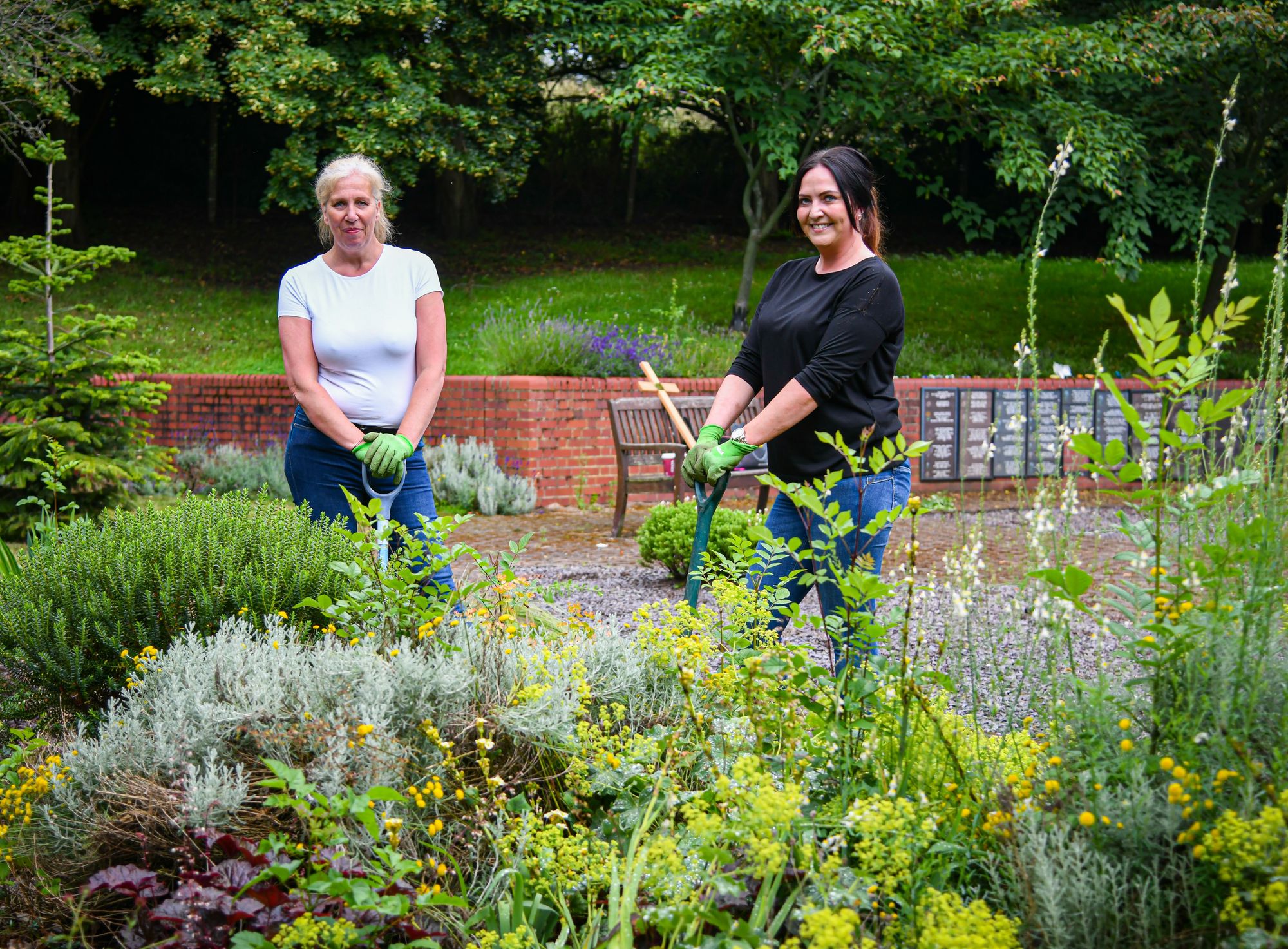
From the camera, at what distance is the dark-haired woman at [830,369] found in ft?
9.81

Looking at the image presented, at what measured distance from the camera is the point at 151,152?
25031mm

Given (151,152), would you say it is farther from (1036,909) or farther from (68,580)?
(1036,909)

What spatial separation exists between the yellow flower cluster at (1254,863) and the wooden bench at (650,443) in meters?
7.00

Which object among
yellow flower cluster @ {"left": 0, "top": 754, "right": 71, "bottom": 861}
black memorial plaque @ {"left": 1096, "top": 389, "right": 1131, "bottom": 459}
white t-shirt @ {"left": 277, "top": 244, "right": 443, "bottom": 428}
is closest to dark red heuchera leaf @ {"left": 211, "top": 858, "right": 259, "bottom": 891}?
yellow flower cluster @ {"left": 0, "top": 754, "right": 71, "bottom": 861}

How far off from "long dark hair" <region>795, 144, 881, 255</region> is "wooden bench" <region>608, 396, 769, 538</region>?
18.1 feet

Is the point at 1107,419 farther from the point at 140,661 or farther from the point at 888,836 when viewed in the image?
Result: the point at 140,661

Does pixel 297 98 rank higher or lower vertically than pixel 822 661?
higher

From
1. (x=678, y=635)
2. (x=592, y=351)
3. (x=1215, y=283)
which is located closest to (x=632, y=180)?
(x=1215, y=283)

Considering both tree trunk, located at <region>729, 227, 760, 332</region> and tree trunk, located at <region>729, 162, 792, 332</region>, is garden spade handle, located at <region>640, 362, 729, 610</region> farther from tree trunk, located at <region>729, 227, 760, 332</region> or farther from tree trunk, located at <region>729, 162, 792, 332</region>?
tree trunk, located at <region>729, 227, 760, 332</region>

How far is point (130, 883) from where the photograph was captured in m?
2.01

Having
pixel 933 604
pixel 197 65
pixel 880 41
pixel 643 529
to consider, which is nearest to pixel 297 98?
pixel 197 65

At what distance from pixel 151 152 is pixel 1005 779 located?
2687 cm

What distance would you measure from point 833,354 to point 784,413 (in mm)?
205

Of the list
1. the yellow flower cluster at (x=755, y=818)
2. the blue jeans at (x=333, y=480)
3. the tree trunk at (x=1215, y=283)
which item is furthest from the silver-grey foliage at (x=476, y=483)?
the tree trunk at (x=1215, y=283)
